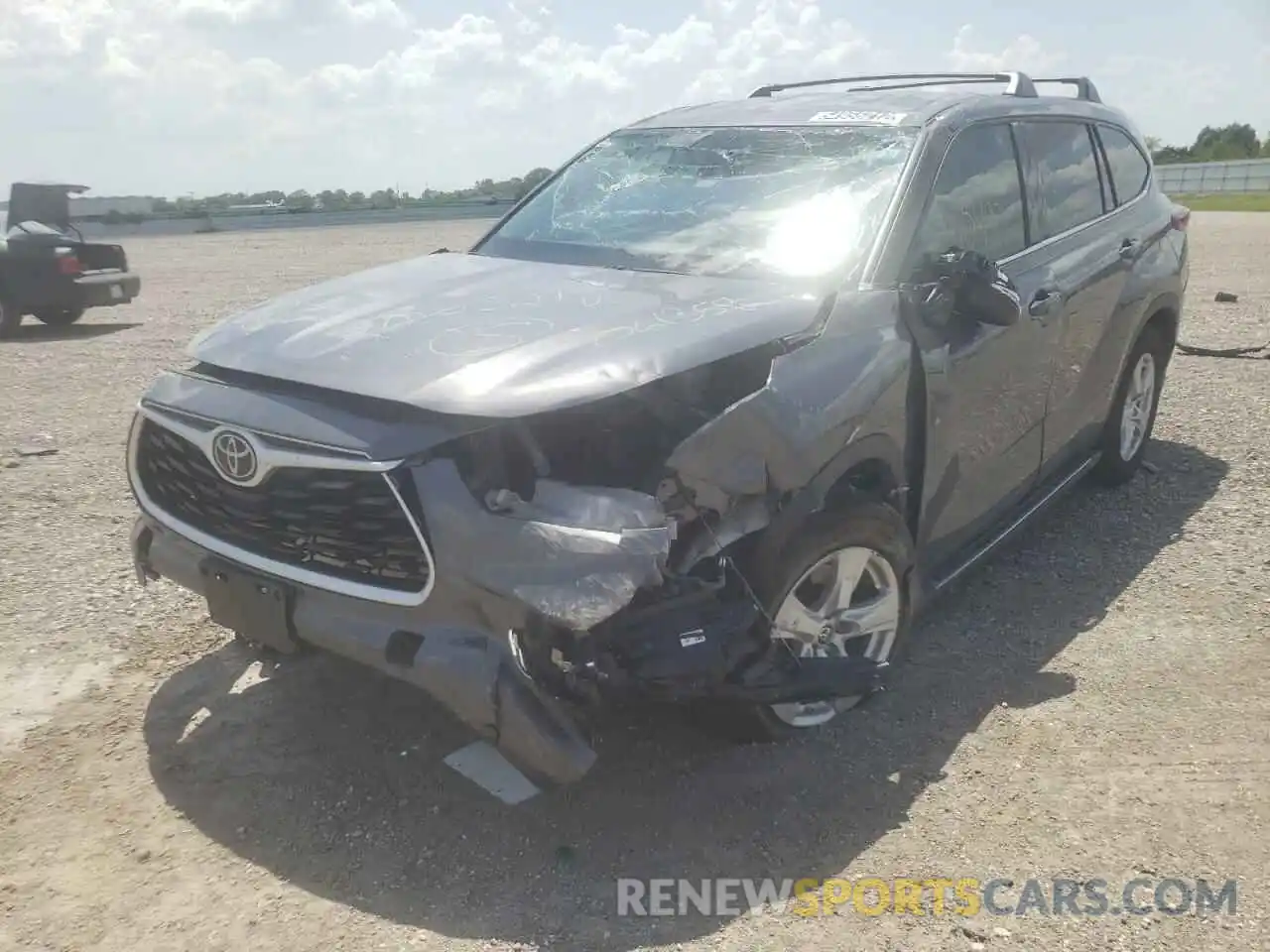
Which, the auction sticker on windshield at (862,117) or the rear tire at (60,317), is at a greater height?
the auction sticker on windshield at (862,117)

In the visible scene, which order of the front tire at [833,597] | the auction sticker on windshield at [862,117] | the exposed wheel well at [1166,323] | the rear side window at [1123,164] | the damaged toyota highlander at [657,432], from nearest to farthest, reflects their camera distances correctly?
the damaged toyota highlander at [657,432]
the front tire at [833,597]
the auction sticker on windshield at [862,117]
the rear side window at [1123,164]
the exposed wheel well at [1166,323]

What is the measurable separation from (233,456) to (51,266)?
10850 millimetres

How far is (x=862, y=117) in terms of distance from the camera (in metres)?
4.30

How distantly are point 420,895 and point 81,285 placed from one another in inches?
454

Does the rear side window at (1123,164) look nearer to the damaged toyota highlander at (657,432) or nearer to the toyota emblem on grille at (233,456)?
the damaged toyota highlander at (657,432)

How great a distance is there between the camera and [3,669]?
13.1 feet

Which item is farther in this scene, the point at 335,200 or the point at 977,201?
the point at 335,200

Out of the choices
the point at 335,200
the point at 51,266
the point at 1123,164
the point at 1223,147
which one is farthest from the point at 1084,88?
the point at 1223,147

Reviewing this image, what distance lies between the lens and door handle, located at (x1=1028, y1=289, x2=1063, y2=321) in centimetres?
428

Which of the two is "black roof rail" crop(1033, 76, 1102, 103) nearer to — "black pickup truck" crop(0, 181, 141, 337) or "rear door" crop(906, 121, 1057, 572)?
"rear door" crop(906, 121, 1057, 572)

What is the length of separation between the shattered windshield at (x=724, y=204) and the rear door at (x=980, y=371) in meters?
0.25

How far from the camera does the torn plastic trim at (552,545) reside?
2.72 metres

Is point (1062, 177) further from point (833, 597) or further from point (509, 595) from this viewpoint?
point (509, 595)

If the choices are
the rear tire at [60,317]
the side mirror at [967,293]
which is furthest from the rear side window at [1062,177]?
the rear tire at [60,317]
